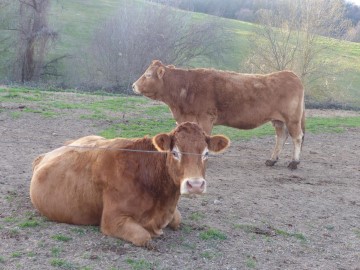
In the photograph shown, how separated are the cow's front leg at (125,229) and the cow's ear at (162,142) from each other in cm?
83

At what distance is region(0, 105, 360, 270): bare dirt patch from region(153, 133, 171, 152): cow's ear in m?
1.04

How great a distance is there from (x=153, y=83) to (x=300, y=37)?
17418 mm

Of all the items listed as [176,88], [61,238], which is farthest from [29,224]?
[176,88]

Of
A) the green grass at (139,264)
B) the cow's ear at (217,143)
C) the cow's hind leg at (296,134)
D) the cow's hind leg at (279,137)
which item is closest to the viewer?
the green grass at (139,264)

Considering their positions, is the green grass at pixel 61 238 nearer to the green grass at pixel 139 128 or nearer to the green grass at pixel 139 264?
the green grass at pixel 139 264

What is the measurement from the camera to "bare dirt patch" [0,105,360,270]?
512cm

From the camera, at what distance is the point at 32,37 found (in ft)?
95.8

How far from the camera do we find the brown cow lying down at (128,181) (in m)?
5.34

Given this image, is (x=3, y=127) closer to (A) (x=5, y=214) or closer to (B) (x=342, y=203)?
(A) (x=5, y=214)

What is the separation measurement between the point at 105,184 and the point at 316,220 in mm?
3168

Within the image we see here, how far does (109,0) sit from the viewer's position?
52562mm

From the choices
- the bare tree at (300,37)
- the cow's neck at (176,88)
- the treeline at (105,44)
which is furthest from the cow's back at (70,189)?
the bare tree at (300,37)

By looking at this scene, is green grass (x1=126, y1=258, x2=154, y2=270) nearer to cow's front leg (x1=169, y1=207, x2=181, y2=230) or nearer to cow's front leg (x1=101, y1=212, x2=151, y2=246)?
cow's front leg (x1=101, y1=212, x2=151, y2=246)

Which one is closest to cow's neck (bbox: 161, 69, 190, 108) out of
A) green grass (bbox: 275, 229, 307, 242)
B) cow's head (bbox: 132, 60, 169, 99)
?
cow's head (bbox: 132, 60, 169, 99)
